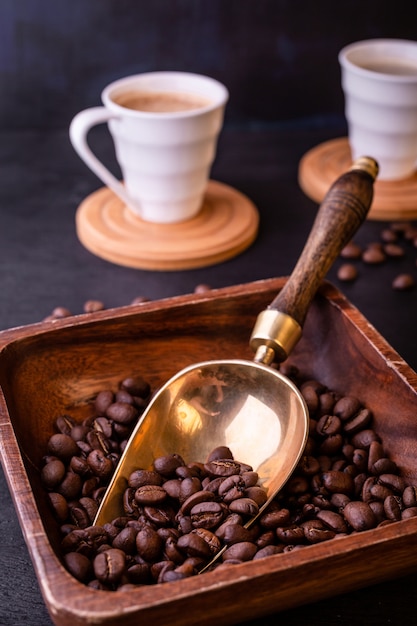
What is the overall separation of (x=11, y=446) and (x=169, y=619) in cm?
25

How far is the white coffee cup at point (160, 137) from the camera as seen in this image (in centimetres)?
138

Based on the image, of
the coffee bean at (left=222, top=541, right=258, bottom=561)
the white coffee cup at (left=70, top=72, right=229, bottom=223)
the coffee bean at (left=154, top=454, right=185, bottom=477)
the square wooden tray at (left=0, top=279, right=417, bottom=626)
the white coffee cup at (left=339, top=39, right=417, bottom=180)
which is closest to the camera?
the square wooden tray at (left=0, top=279, right=417, bottom=626)

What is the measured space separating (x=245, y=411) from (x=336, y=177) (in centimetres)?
84

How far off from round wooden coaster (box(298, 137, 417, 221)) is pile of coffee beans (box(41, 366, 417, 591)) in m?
0.68

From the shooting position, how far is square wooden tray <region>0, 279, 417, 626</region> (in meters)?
0.68

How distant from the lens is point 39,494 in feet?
2.81

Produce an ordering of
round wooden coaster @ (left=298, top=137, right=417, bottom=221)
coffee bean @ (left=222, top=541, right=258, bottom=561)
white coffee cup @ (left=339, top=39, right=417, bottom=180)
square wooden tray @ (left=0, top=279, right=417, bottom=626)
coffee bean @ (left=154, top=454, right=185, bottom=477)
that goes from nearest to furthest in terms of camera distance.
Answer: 1. square wooden tray @ (left=0, top=279, right=417, bottom=626)
2. coffee bean @ (left=222, top=541, right=258, bottom=561)
3. coffee bean @ (left=154, top=454, right=185, bottom=477)
4. white coffee cup @ (left=339, top=39, right=417, bottom=180)
5. round wooden coaster @ (left=298, top=137, right=417, bottom=221)

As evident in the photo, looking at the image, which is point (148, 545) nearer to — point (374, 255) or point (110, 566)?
point (110, 566)

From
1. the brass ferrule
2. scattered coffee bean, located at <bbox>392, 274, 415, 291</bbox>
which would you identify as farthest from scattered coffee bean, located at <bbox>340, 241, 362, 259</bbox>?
the brass ferrule

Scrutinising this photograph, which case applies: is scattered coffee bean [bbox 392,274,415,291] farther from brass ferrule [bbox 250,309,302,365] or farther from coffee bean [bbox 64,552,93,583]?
coffee bean [bbox 64,552,93,583]

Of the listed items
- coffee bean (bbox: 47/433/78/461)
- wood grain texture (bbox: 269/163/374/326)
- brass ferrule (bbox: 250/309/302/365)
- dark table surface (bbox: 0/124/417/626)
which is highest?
wood grain texture (bbox: 269/163/374/326)

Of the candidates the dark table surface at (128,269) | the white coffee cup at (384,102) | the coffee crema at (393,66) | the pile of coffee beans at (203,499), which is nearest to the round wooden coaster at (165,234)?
the dark table surface at (128,269)

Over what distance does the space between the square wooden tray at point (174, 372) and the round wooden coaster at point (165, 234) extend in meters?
0.38

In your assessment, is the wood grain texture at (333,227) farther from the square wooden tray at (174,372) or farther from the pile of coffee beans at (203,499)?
the pile of coffee beans at (203,499)
